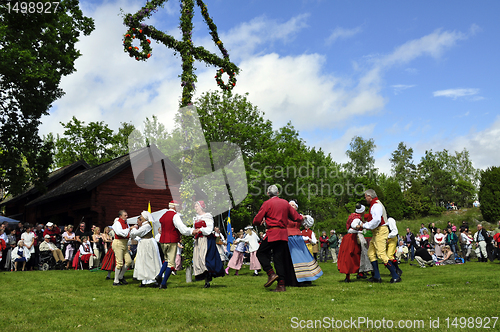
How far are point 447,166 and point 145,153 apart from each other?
2333 inches

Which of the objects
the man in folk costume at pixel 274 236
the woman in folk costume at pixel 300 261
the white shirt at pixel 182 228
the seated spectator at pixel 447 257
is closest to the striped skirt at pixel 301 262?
the woman in folk costume at pixel 300 261

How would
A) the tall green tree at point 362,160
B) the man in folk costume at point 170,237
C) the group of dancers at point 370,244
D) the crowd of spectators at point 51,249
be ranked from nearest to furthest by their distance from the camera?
the group of dancers at point 370,244
the man in folk costume at point 170,237
the crowd of spectators at point 51,249
the tall green tree at point 362,160

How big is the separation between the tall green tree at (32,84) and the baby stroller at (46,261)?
377cm

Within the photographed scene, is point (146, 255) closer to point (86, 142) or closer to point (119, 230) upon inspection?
point (119, 230)

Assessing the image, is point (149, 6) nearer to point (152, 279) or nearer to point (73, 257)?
point (152, 279)

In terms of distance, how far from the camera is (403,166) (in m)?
73.6

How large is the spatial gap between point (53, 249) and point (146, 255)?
332 inches

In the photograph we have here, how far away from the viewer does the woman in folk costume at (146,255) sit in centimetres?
1008

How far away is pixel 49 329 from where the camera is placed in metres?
4.84

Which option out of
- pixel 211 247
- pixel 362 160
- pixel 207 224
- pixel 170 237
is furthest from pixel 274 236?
pixel 362 160

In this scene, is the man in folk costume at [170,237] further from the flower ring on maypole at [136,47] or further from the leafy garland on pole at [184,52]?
the flower ring on maypole at [136,47]

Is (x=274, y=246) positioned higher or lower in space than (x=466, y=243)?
higher

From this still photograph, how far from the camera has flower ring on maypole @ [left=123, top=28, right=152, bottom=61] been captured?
11.1m

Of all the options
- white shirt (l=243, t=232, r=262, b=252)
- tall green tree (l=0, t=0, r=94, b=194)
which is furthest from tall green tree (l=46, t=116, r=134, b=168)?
white shirt (l=243, t=232, r=262, b=252)
